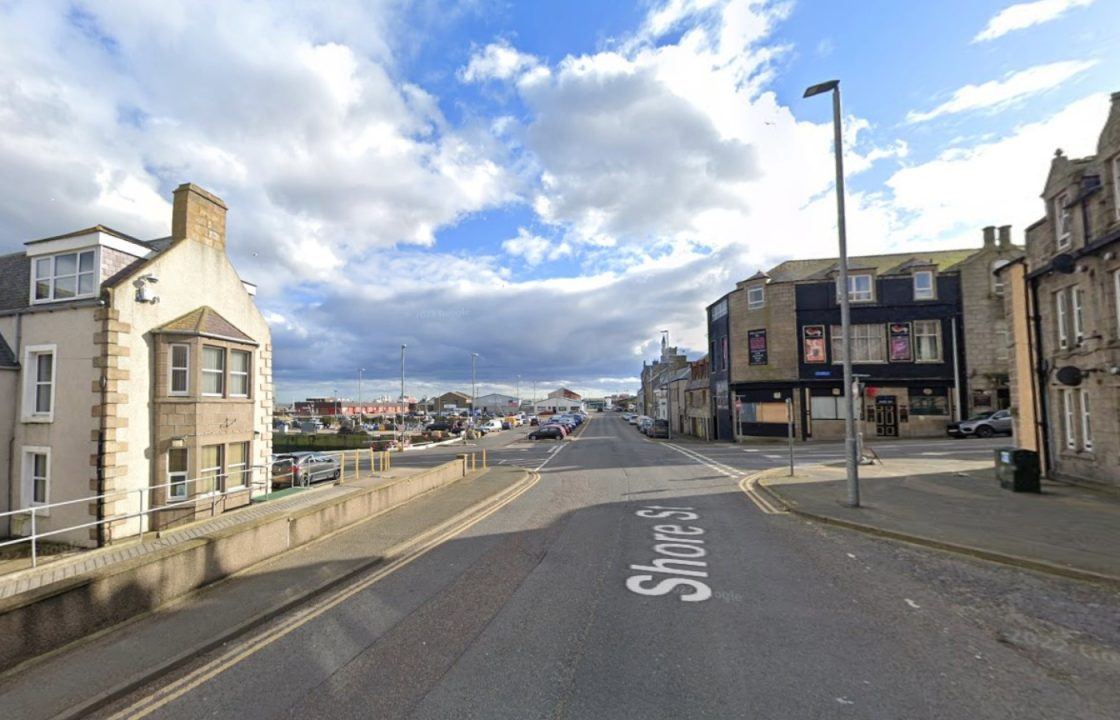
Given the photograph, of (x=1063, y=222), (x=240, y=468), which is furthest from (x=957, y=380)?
(x=240, y=468)

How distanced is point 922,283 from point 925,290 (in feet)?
1.78

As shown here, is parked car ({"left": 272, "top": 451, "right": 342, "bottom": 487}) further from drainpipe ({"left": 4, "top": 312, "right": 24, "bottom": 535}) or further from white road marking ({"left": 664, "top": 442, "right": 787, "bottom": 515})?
white road marking ({"left": 664, "top": 442, "right": 787, "bottom": 515})

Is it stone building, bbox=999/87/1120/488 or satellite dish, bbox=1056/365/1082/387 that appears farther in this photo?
satellite dish, bbox=1056/365/1082/387

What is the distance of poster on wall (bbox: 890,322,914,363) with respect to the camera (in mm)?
38250

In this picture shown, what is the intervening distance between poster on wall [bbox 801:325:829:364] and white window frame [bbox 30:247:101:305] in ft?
128

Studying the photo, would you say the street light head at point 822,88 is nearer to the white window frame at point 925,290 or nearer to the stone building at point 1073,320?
the stone building at point 1073,320

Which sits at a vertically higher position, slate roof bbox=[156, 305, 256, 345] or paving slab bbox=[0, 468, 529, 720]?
slate roof bbox=[156, 305, 256, 345]

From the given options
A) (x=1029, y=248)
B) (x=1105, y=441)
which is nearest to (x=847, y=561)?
(x=1105, y=441)

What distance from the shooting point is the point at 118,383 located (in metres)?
13.2

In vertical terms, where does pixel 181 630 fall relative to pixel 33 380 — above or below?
below

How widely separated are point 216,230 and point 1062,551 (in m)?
21.6

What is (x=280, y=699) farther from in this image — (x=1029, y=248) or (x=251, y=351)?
(x=1029, y=248)

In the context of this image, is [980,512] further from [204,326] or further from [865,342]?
[865,342]

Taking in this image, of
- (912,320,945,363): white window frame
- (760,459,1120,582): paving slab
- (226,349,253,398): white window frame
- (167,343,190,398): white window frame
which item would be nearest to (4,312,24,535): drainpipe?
(167,343,190,398): white window frame
